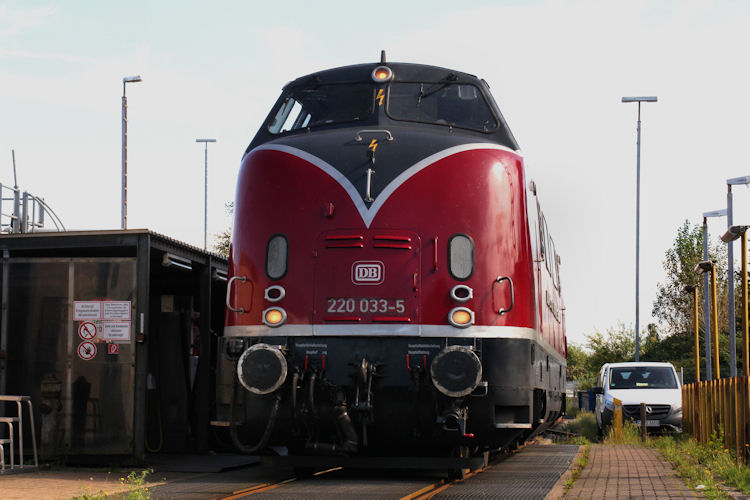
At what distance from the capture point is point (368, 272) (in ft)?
33.4

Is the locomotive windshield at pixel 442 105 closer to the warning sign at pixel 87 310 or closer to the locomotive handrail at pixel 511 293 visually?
the locomotive handrail at pixel 511 293

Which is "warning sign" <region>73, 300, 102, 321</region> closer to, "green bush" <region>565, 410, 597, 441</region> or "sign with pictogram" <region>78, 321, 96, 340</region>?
"sign with pictogram" <region>78, 321, 96, 340</region>

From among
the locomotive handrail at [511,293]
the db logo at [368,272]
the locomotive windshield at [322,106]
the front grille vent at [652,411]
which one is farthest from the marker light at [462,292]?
Answer: the front grille vent at [652,411]

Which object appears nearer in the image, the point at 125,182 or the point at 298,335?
the point at 298,335

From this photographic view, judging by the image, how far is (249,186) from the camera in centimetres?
1104

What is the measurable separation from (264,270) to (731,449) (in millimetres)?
7907

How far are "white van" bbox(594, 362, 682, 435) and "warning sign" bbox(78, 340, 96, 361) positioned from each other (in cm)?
1258

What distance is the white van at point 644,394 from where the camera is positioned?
2292 centimetres

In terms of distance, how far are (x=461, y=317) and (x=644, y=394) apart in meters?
14.5

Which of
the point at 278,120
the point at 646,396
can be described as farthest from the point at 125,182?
the point at 278,120

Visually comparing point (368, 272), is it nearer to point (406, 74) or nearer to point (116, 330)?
point (406, 74)

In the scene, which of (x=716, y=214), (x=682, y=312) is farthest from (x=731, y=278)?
(x=682, y=312)

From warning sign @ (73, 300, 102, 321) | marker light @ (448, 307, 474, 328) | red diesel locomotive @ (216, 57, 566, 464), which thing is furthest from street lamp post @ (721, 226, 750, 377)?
warning sign @ (73, 300, 102, 321)

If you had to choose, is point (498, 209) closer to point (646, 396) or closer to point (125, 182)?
point (646, 396)
